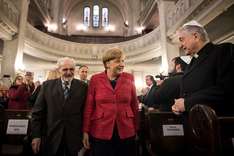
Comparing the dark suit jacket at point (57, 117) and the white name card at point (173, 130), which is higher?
the dark suit jacket at point (57, 117)

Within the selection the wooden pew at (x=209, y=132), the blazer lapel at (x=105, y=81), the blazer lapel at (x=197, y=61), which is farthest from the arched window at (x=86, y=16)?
the wooden pew at (x=209, y=132)

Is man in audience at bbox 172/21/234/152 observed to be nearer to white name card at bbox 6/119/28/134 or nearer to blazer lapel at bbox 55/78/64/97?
blazer lapel at bbox 55/78/64/97

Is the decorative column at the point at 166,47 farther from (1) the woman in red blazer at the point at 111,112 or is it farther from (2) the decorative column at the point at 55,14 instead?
(2) the decorative column at the point at 55,14

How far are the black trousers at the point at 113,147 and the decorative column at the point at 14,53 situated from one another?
6953 mm

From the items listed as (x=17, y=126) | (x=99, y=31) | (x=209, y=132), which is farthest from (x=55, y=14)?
(x=209, y=132)

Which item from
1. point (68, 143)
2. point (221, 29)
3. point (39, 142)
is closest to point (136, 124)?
point (68, 143)

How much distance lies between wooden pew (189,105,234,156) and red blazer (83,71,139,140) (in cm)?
58

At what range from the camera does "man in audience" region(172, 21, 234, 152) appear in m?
1.02

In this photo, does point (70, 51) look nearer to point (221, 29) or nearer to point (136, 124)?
point (221, 29)

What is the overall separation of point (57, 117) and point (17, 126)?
3.23 ft

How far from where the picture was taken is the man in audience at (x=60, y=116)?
144cm

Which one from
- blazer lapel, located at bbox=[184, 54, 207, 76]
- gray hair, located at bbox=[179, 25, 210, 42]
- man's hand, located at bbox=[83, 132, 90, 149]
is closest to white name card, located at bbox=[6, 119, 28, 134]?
man's hand, located at bbox=[83, 132, 90, 149]

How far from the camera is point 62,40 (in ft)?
34.3

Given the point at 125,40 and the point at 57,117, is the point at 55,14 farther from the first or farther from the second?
the point at 57,117
